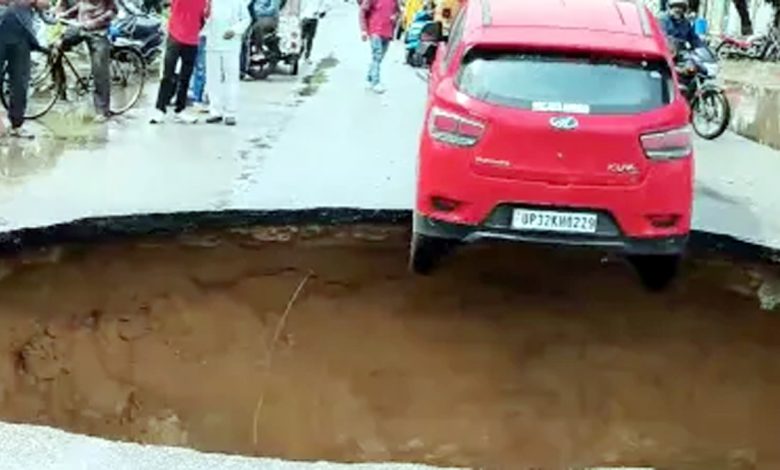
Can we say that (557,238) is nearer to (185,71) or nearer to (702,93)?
(185,71)

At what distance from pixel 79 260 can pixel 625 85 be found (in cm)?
407

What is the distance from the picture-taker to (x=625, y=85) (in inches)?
326

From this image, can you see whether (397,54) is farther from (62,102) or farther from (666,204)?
(666,204)

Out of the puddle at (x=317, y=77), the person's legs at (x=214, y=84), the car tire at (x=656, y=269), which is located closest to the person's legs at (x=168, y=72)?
the person's legs at (x=214, y=84)

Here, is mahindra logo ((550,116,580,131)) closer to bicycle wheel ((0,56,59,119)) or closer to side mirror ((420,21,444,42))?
side mirror ((420,21,444,42))

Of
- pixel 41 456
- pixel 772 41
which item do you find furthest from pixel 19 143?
pixel 772 41

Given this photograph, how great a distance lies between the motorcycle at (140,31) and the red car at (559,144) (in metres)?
10.3

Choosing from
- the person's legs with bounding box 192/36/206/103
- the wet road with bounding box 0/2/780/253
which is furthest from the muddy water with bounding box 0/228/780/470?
the person's legs with bounding box 192/36/206/103

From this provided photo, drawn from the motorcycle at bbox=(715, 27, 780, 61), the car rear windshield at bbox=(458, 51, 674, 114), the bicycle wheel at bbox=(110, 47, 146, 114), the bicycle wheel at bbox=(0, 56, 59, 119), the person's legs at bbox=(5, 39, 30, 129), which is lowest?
the motorcycle at bbox=(715, 27, 780, 61)

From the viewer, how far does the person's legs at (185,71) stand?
14.5m

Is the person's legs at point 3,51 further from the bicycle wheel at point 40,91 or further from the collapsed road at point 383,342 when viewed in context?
the collapsed road at point 383,342

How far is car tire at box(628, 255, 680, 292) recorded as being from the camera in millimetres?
9297

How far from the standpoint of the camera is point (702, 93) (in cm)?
1549

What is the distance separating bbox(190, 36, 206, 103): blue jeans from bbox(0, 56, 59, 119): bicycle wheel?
5.46 ft
